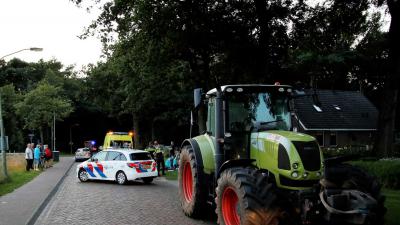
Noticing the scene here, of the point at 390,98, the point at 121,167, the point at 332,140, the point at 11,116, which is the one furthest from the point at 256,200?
the point at 11,116

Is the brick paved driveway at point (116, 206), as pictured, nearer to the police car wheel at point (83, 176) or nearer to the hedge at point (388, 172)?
the police car wheel at point (83, 176)

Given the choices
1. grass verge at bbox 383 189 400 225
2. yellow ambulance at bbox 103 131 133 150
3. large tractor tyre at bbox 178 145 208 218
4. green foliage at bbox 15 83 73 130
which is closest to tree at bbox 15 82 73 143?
green foliage at bbox 15 83 73 130

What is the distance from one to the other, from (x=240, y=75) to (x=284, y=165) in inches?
618

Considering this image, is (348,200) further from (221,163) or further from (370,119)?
(370,119)

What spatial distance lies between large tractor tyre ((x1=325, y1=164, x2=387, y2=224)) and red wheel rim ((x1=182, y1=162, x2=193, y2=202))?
4970 mm

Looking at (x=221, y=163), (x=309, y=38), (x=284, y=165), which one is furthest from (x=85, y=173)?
(x=284, y=165)

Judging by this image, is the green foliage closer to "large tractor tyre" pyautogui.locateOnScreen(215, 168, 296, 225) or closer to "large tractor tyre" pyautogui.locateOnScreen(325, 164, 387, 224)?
"large tractor tyre" pyautogui.locateOnScreen(215, 168, 296, 225)

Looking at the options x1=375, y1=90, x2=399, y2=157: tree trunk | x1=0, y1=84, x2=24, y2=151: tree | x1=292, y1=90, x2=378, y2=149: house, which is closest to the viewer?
x1=375, y1=90, x2=399, y2=157: tree trunk

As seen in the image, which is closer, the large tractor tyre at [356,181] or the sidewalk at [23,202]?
the large tractor tyre at [356,181]

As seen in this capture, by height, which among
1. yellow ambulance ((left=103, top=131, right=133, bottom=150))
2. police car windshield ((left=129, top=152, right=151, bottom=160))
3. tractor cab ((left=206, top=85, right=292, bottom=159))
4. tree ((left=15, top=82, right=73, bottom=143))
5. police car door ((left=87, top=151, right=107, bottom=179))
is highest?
tree ((left=15, top=82, right=73, bottom=143))

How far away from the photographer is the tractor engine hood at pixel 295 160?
8.74 metres

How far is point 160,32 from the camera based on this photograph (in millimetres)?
22875

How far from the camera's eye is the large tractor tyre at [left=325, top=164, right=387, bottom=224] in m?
8.15

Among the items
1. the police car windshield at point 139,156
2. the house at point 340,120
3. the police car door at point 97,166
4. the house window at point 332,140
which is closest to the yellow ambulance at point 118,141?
the police car door at point 97,166
